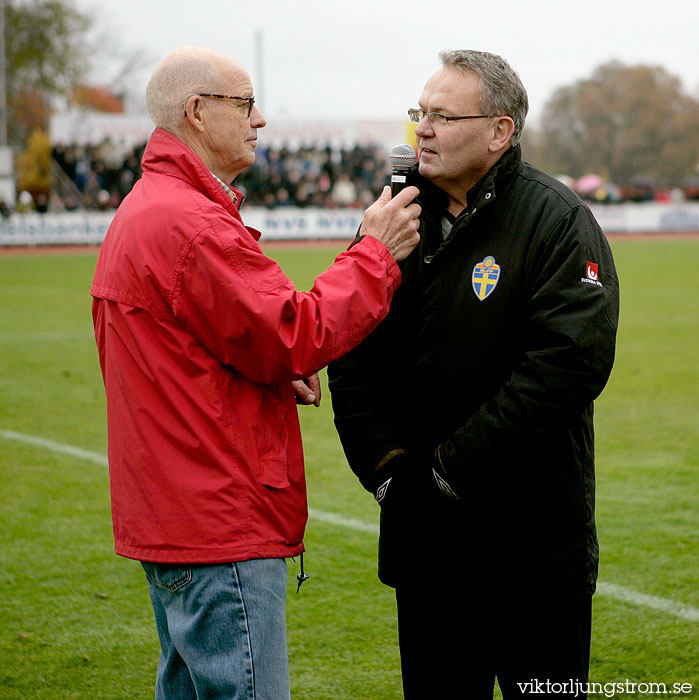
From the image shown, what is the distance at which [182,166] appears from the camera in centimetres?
248

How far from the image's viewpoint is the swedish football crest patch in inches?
107

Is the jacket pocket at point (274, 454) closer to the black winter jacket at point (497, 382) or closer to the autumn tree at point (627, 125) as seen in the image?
the black winter jacket at point (497, 382)

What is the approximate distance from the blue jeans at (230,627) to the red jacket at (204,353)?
5cm

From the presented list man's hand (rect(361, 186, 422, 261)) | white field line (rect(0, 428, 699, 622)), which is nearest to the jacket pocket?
man's hand (rect(361, 186, 422, 261))

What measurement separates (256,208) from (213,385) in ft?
116

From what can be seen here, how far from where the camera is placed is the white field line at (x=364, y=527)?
178 inches

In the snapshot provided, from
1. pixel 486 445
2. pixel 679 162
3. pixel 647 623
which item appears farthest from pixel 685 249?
pixel 679 162

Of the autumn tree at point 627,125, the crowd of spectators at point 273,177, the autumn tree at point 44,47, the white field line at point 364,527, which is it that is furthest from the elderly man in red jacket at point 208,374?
the autumn tree at point 627,125

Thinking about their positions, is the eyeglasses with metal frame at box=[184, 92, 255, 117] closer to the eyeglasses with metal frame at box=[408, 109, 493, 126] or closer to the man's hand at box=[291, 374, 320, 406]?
the eyeglasses with metal frame at box=[408, 109, 493, 126]

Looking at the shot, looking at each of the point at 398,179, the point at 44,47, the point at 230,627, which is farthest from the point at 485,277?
the point at 44,47

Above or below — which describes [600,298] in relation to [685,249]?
above

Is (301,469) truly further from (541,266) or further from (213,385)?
(541,266)

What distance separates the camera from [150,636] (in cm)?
448

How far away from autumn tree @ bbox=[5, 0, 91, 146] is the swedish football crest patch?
194ft
